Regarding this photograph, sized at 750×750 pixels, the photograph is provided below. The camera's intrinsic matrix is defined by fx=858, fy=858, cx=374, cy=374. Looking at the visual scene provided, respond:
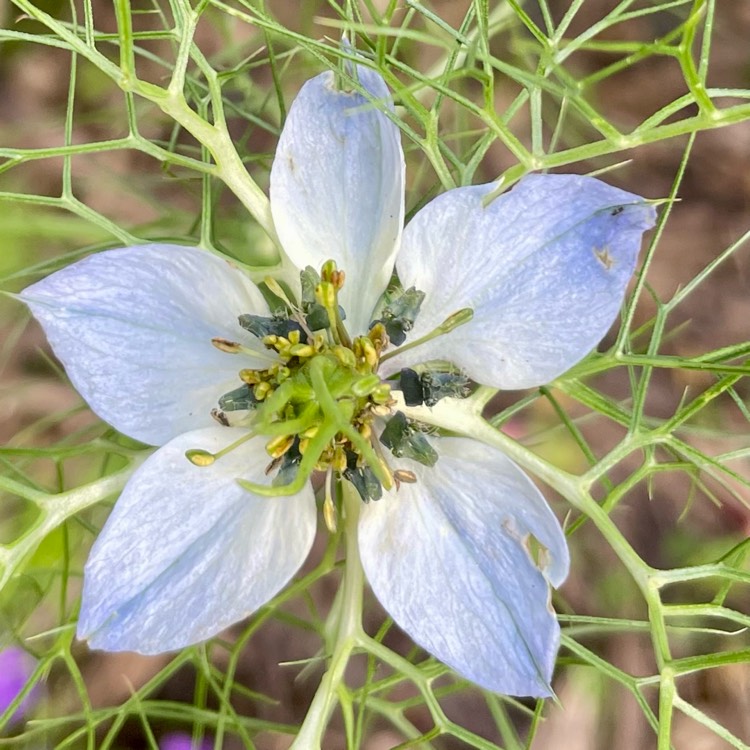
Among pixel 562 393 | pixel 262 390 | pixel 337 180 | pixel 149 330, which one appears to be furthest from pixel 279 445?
pixel 562 393

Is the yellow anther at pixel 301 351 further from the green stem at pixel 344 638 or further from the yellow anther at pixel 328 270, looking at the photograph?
the green stem at pixel 344 638

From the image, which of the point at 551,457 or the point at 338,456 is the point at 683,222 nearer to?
the point at 551,457

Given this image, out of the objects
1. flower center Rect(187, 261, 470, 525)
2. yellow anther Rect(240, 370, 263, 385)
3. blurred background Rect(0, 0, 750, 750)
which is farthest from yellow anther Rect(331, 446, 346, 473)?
blurred background Rect(0, 0, 750, 750)

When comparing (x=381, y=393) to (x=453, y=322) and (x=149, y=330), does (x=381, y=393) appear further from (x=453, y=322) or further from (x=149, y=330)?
(x=149, y=330)

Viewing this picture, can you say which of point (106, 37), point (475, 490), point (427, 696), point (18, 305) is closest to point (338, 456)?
point (475, 490)

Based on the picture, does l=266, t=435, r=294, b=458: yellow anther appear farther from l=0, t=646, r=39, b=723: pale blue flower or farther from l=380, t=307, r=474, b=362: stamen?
l=0, t=646, r=39, b=723: pale blue flower
